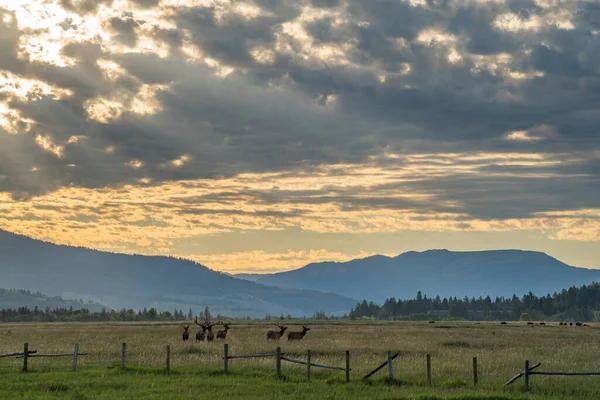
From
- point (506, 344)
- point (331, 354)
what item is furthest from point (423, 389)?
point (506, 344)

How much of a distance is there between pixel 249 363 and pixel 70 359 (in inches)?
512

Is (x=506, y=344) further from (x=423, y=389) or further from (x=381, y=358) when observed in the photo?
(x=423, y=389)

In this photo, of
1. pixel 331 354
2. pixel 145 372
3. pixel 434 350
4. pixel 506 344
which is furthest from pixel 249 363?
pixel 506 344

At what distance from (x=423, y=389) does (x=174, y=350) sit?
96.1 feet

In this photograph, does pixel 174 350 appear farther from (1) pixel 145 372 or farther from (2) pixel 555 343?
(2) pixel 555 343

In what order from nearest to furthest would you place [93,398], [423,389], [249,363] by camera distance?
1. [93,398]
2. [423,389]
3. [249,363]

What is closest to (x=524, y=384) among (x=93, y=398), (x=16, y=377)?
(x=93, y=398)

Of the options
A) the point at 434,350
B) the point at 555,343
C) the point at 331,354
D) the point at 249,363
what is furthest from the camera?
the point at 555,343

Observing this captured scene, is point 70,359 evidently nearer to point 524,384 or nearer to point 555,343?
point 524,384

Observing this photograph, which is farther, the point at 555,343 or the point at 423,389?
the point at 555,343

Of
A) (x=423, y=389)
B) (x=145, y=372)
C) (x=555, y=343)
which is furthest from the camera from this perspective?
(x=555, y=343)

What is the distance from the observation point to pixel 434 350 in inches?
2425

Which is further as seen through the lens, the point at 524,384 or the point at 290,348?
the point at 290,348

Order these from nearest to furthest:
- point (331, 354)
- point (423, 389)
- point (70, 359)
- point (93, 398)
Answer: point (93, 398), point (423, 389), point (70, 359), point (331, 354)
